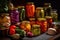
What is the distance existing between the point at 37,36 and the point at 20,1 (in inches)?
20.3

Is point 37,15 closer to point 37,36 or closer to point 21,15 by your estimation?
point 21,15

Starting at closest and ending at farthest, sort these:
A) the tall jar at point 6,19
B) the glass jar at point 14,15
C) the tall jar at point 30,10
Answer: the tall jar at point 6,19
the glass jar at point 14,15
the tall jar at point 30,10

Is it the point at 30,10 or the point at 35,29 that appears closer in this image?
the point at 35,29

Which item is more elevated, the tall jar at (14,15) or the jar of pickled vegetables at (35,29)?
the tall jar at (14,15)

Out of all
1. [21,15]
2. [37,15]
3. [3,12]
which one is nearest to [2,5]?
[3,12]

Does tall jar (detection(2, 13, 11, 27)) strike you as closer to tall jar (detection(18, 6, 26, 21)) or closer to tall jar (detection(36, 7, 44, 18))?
tall jar (detection(18, 6, 26, 21))

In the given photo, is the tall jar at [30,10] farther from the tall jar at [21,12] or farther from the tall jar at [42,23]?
the tall jar at [42,23]

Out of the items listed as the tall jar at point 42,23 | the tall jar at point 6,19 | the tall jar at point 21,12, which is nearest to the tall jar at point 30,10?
the tall jar at point 21,12

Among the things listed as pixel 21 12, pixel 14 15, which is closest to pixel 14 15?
pixel 14 15

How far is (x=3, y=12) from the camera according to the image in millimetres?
1534

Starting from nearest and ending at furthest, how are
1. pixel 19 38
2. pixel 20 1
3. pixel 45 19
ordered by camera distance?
pixel 19 38 < pixel 45 19 < pixel 20 1

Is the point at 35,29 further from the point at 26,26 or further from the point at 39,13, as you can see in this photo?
the point at 39,13

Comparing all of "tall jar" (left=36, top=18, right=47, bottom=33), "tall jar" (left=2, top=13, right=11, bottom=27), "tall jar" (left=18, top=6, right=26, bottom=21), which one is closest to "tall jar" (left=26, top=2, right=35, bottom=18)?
"tall jar" (left=18, top=6, right=26, bottom=21)

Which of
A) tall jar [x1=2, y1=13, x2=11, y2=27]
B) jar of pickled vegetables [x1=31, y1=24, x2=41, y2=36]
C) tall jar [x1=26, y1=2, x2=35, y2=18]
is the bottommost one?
jar of pickled vegetables [x1=31, y1=24, x2=41, y2=36]
